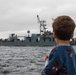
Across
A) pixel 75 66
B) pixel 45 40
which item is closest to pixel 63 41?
pixel 75 66

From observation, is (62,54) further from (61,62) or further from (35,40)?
(35,40)

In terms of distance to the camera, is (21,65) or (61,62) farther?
(21,65)

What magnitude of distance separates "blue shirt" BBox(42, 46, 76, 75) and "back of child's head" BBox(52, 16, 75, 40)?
0.19 metres

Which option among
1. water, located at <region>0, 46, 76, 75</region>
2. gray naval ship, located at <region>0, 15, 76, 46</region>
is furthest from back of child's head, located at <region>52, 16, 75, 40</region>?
gray naval ship, located at <region>0, 15, 76, 46</region>

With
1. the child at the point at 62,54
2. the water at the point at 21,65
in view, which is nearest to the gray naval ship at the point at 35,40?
the water at the point at 21,65

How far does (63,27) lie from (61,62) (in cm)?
47

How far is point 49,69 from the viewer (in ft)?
14.7

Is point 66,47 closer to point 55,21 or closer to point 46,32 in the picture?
point 55,21

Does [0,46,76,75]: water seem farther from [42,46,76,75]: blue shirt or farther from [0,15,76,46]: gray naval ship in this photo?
[0,15,76,46]: gray naval ship

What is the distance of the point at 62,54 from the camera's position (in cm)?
457

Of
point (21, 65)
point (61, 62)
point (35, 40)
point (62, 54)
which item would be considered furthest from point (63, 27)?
point (35, 40)

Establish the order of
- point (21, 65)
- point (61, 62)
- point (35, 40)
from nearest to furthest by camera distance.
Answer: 1. point (61, 62)
2. point (21, 65)
3. point (35, 40)

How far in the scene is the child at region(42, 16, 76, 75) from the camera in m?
4.49

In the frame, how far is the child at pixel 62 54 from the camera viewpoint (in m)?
4.49
